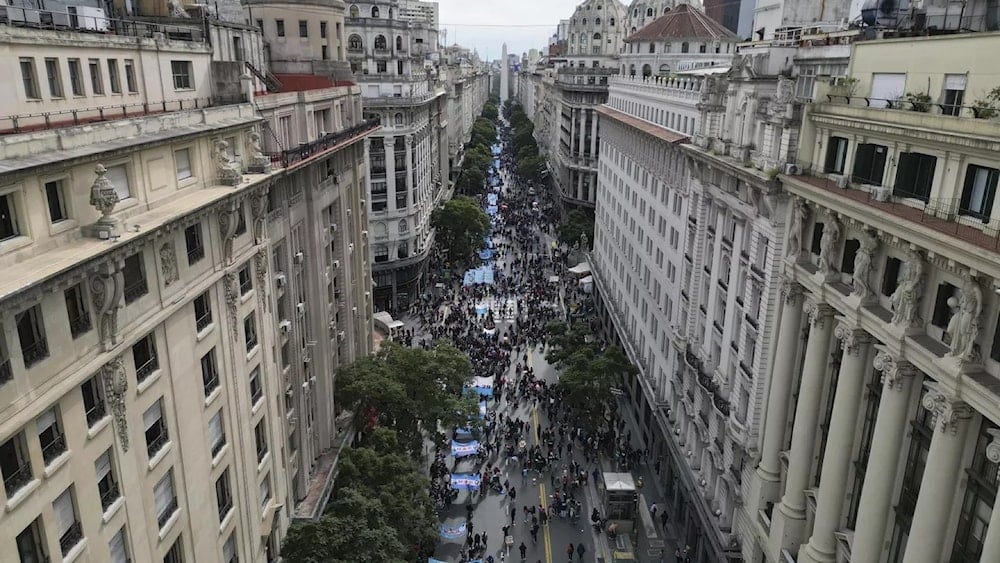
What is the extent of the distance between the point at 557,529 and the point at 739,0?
10643cm

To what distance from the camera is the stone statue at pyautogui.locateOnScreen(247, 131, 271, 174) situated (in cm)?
3031

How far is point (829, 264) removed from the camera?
30.0 m

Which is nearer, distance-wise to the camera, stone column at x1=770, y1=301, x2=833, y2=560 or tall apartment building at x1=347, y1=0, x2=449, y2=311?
stone column at x1=770, y1=301, x2=833, y2=560

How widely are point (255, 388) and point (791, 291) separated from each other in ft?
81.5

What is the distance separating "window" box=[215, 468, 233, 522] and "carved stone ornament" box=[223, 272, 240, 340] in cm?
569

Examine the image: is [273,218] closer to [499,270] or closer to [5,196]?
[5,196]

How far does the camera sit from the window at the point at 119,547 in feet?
→ 69.8

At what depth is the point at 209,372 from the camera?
27719 mm

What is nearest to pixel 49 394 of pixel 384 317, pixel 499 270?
pixel 384 317

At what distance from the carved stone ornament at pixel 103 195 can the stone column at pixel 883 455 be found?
83.6 ft

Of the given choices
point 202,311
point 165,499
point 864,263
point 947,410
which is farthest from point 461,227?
point 947,410

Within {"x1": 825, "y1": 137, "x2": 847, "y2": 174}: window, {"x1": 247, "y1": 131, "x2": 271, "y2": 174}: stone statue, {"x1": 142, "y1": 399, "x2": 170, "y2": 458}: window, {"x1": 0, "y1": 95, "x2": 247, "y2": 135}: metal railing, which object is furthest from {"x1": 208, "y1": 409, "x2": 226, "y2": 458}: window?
{"x1": 825, "y1": 137, "x2": 847, "y2": 174}: window

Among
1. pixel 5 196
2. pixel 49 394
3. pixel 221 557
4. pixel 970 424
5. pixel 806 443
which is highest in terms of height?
pixel 5 196

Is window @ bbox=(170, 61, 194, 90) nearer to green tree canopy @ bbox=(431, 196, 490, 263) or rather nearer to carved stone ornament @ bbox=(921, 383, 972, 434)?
carved stone ornament @ bbox=(921, 383, 972, 434)
